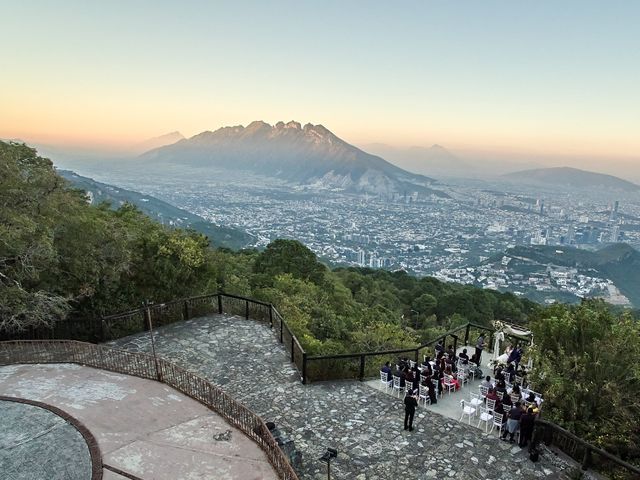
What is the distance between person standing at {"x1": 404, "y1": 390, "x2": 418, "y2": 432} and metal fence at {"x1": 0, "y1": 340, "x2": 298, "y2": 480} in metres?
3.63

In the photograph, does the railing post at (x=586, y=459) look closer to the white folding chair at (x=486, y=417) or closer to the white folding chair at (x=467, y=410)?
the white folding chair at (x=486, y=417)

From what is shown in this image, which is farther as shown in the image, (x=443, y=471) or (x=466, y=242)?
(x=466, y=242)

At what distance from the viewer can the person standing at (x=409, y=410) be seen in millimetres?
10047

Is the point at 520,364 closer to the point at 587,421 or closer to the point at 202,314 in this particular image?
the point at 587,421

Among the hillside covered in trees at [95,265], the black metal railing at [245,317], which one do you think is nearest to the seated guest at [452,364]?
the black metal railing at [245,317]

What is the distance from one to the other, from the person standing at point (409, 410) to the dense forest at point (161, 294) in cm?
321

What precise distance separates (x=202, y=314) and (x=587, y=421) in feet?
45.3

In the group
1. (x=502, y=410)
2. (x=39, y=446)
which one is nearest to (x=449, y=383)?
(x=502, y=410)

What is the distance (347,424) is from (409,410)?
162 centimetres

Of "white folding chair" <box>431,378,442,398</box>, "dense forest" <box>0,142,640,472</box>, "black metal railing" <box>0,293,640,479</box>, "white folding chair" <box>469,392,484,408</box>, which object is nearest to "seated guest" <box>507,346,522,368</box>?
"dense forest" <box>0,142,640,472</box>

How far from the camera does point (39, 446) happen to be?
28.2ft

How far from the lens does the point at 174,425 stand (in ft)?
31.1

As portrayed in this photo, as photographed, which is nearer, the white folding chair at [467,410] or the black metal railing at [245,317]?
the black metal railing at [245,317]

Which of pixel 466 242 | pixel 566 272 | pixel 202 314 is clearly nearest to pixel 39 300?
pixel 202 314
